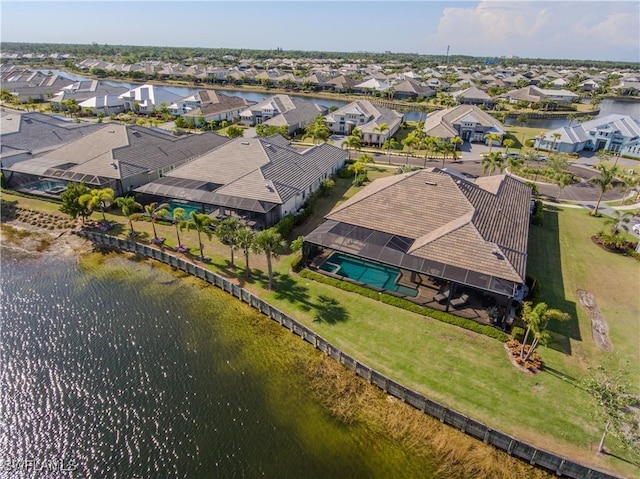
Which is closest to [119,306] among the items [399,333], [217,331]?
[217,331]

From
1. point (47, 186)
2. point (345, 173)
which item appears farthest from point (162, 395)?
point (345, 173)

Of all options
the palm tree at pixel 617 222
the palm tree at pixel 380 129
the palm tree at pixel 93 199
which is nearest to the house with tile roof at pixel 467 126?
the palm tree at pixel 380 129

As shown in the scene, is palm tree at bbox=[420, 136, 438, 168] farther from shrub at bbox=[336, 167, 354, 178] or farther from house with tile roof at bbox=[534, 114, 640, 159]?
house with tile roof at bbox=[534, 114, 640, 159]

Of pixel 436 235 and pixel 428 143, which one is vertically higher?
pixel 428 143

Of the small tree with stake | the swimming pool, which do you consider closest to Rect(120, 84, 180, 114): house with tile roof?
the swimming pool

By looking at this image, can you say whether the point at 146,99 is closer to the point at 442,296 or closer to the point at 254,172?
the point at 254,172

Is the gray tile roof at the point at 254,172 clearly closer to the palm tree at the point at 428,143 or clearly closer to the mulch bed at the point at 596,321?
the palm tree at the point at 428,143

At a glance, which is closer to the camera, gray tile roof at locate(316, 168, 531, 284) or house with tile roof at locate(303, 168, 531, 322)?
house with tile roof at locate(303, 168, 531, 322)

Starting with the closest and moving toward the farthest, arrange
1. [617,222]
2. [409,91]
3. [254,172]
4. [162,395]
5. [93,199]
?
1. [162,395]
2. [93,199]
3. [617,222]
4. [254,172]
5. [409,91]
